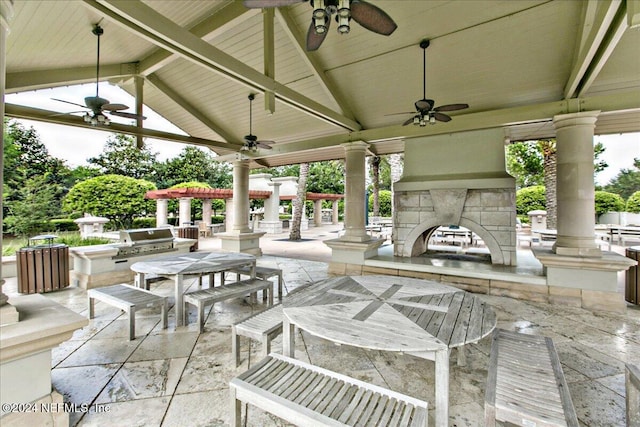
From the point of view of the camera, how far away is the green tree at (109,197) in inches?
450

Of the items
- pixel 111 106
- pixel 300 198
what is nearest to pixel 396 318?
pixel 111 106

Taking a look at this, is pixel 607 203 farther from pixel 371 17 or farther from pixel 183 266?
pixel 183 266

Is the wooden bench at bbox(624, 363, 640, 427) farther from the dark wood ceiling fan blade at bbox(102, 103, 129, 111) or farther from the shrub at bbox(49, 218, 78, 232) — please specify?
the shrub at bbox(49, 218, 78, 232)

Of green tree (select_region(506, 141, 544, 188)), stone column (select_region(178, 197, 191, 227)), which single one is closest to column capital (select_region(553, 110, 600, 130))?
green tree (select_region(506, 141, 544, 188))

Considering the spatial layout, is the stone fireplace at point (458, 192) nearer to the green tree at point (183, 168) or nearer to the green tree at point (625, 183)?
the green tree at point (183, 168)

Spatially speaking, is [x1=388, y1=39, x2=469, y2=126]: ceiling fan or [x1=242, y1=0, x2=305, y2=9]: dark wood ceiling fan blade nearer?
[x1=242, y1=0, x2=305, y2=9]: dark wood ceiling fan blade

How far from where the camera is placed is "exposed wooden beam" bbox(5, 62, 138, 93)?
4.42 meters

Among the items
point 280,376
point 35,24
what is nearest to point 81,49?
point 35,24

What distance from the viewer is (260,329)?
242cm

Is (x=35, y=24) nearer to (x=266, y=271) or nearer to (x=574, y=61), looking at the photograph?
(x=266, y=271)

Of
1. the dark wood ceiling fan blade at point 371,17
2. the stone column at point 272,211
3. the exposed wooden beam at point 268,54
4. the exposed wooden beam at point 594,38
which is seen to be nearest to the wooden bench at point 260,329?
the dark wood ceiling fan blade at point 371,17

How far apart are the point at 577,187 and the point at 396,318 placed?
163 inches

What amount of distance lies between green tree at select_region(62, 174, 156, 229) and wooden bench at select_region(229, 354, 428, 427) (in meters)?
13.0

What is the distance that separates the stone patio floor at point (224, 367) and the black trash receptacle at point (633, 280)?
0.45 metres
